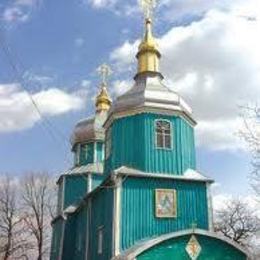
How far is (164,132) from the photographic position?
1936 centimetres

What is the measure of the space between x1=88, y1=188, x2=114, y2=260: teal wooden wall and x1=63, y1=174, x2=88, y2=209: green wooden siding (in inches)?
284

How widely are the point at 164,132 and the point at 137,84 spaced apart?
2758mm

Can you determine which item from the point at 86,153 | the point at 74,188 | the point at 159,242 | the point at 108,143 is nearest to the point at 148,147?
the point at 108,143

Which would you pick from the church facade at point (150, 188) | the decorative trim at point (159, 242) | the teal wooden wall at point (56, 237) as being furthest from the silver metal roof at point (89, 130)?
the decorative trim at point (159, 242)

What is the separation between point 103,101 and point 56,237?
8850mm

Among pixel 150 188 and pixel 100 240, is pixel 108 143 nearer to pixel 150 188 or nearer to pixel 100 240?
pixel 150 188

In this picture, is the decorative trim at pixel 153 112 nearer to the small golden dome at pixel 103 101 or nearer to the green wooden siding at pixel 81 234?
the green wooden siding at pixel 81 234

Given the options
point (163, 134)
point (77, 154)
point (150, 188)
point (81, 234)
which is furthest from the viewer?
point (77, 154)

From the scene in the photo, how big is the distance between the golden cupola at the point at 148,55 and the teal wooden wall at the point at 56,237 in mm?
10545

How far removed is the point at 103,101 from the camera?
30.8 meters

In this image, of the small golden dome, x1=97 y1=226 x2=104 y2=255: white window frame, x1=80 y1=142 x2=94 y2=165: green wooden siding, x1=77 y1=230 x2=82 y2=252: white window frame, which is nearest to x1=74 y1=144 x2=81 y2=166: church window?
x1=80 y1=142 x2=94 y2=165: green wooden siding

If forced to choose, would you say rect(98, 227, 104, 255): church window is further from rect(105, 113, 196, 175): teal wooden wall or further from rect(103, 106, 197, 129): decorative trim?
rect(103, 106, 197, 129): decorative trim

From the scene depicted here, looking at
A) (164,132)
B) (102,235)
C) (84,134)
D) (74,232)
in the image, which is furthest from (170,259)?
(84,134)

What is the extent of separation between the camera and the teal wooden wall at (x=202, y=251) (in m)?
16.0
